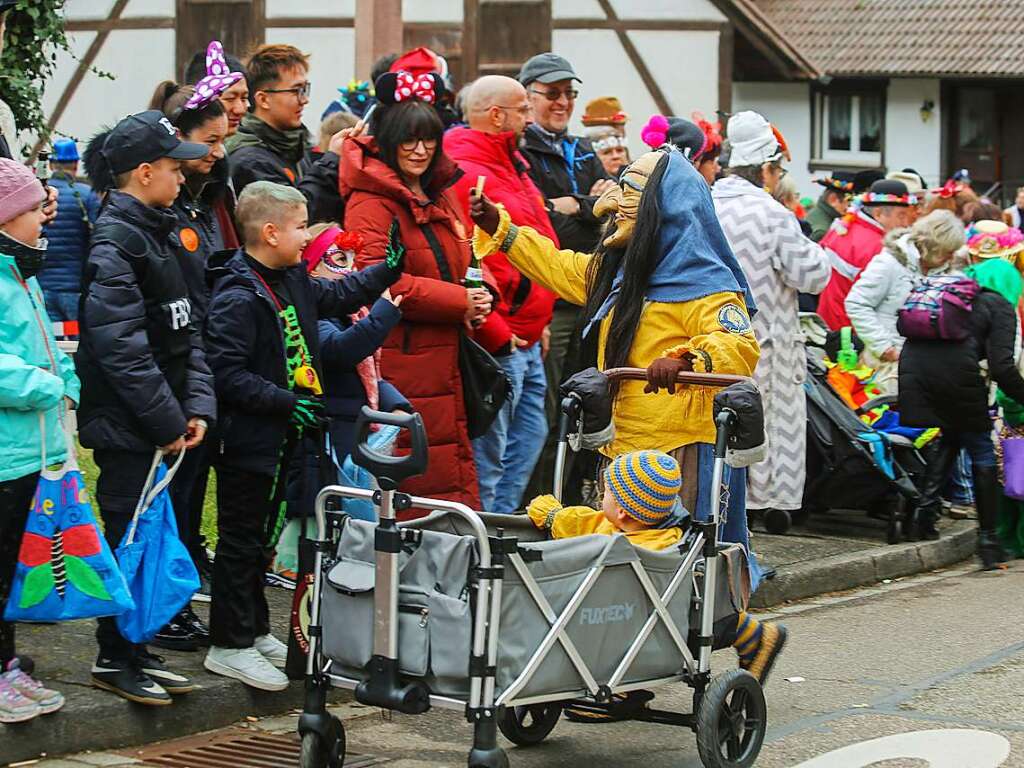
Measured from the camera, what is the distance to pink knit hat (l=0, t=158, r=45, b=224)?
5.57 meters

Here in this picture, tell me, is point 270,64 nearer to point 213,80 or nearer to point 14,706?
point 213,80

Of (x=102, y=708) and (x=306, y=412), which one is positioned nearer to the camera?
(x=102, y=708)

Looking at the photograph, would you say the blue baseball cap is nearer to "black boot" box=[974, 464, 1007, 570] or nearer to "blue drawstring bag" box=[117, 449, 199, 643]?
"black boot" box=[974, 464, 1007, 570]

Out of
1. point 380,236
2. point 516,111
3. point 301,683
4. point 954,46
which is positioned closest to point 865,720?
point 301,683

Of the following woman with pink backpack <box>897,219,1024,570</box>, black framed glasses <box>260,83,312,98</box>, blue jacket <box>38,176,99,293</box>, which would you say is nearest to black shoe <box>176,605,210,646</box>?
black framed glasses <box>260,83,312,98</box>

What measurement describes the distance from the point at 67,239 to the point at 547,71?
4.34 meters

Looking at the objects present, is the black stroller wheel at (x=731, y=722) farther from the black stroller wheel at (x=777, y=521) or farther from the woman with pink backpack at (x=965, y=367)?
the woman with pink backpack at (x=965, y=367)

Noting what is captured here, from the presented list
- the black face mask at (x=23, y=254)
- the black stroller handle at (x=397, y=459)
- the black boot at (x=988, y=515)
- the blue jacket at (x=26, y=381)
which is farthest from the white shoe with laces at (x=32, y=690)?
the black boot at (x=988, y=515)

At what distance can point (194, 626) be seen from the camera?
263 inches

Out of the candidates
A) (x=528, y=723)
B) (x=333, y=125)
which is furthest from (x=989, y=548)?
(x=528, y=723)

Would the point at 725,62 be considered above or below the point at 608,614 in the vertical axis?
above

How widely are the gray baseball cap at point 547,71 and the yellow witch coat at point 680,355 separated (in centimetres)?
327

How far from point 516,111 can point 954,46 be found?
21.7 meters

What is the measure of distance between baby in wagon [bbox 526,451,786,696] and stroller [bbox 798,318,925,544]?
4.57 meters
